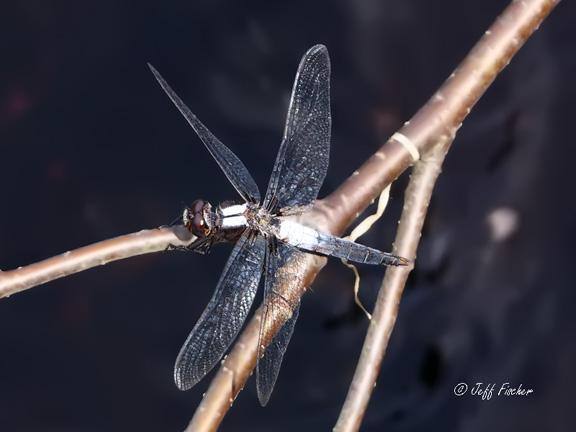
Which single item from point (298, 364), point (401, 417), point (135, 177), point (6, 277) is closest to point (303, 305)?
point (298, 364)

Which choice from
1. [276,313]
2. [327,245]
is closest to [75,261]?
[276,313]

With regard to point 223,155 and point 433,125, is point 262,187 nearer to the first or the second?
point 223,155

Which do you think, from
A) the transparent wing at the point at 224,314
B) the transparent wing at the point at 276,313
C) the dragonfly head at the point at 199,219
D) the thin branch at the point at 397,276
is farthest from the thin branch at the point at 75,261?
the thin branch at the point at 397,276

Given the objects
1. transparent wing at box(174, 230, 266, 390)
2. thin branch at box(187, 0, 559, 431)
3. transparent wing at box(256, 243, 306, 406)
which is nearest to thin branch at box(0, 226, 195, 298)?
transparent wing at box(174, 230, 266, 390)

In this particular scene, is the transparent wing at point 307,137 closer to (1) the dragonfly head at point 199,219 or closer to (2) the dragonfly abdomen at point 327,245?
(2) the dragonfly abdomen at point 327,245

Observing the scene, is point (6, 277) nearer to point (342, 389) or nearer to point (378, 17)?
point (342, 389)

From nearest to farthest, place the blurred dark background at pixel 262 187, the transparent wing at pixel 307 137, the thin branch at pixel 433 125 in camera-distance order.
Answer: the thin branch at pixel 433 125 → the transparent wing at pixel 307 137 → the blurred dark background at pixel 262 187

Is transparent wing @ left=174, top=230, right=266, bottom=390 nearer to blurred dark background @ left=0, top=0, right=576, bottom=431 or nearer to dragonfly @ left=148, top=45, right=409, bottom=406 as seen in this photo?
dragonfly @ left=148, top=45, right=409, bottom=406
